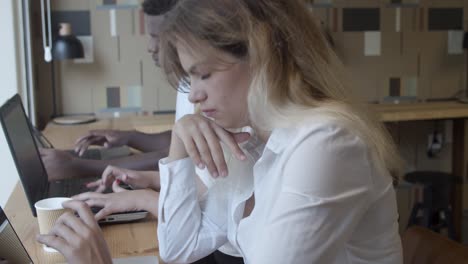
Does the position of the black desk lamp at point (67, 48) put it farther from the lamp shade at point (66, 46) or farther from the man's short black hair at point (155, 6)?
the man's short black hair at point (155, 6)

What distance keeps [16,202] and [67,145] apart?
0.74 metres

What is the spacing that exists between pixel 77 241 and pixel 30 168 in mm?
585

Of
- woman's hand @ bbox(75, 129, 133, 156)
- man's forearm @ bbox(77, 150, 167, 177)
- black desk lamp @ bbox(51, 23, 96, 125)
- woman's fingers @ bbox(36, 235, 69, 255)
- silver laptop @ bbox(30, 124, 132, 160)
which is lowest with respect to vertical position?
silver laptop @ bbox(30, 124, 132, 160)

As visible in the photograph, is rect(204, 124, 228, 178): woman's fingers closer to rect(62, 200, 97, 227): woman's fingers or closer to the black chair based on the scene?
rect(62, 200, 97, 227): woman's fingers

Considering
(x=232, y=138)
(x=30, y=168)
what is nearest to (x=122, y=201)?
(x=30, y=168)

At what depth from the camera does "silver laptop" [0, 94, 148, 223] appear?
1328 mm

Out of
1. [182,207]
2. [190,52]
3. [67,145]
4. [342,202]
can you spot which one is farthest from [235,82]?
[67,145]

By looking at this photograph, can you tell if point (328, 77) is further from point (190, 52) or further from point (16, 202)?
point (16, 202)

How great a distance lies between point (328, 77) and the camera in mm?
1017

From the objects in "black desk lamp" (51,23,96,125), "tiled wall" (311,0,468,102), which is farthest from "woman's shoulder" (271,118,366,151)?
"tiled wall" (311,0,468,102)

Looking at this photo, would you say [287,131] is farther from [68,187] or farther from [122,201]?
[68,187]

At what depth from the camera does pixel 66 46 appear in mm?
2734

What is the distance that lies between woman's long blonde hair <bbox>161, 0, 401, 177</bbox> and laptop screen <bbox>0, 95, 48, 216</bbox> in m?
0.54

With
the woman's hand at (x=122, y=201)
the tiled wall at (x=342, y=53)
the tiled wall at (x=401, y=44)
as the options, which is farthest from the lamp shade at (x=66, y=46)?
the woman's hand at (x=122, y=201)
